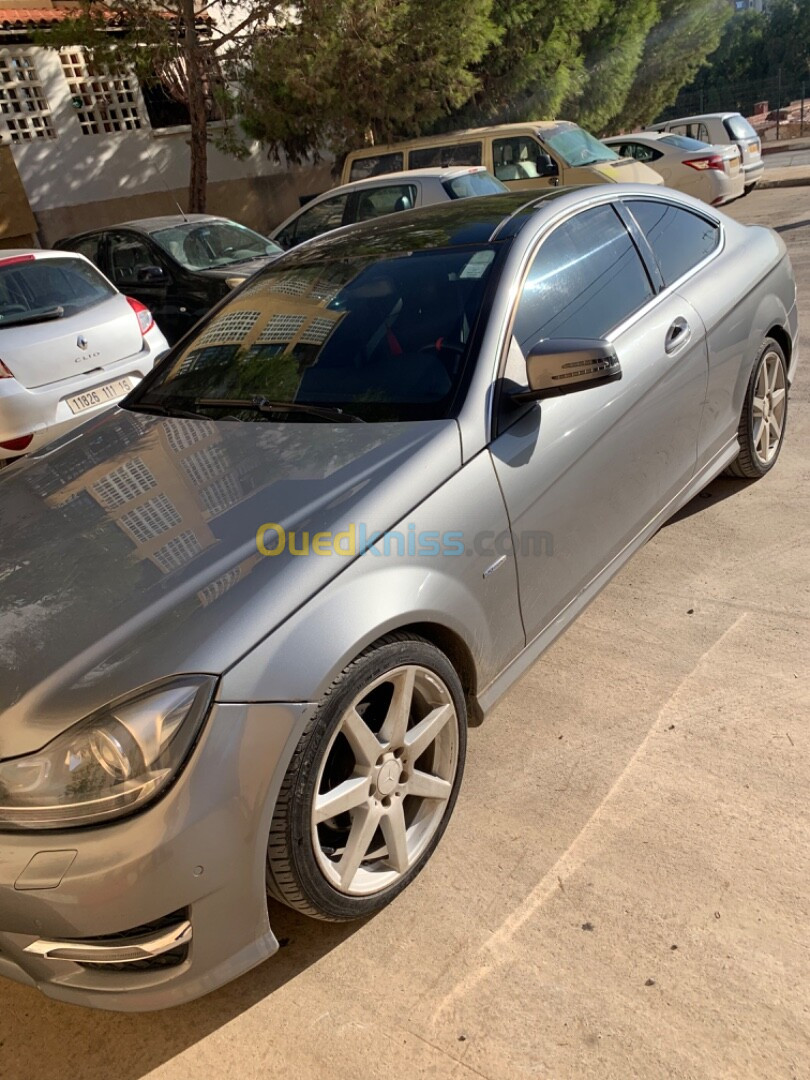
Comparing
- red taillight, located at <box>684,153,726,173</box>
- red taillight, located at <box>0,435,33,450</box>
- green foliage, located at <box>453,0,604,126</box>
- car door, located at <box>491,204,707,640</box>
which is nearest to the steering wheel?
car door, located at <box>491,204,707,640</box>

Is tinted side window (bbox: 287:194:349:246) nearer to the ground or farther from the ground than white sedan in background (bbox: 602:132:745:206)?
farther from the ground

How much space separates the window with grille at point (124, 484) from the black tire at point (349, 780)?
37.4 inches

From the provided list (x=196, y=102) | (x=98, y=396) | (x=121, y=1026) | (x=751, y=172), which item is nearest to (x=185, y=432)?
(x=121, y=1026)

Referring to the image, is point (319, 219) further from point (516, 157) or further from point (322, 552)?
point (322, 552)

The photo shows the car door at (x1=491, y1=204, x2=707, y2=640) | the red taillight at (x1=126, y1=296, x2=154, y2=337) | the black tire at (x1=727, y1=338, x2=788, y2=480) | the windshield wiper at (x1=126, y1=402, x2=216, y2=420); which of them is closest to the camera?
the car door at (x1=491, y1=204, x2=707, y2=640)

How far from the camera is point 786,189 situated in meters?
16.1

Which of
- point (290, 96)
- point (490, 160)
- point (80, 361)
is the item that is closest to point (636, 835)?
point (80, 361)

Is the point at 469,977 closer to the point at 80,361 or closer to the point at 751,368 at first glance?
the point at 751,368

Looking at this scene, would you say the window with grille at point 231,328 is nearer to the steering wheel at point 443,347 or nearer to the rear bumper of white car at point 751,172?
the steering wheel at point 443,347

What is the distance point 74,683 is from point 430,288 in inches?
69.0

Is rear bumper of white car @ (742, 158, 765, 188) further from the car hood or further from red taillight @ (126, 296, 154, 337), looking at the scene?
the car hood

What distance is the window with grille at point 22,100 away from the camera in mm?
14586

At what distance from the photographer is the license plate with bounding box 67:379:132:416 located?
5711 millimetres

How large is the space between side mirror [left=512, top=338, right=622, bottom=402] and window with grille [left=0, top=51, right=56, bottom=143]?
1537 centimetres
